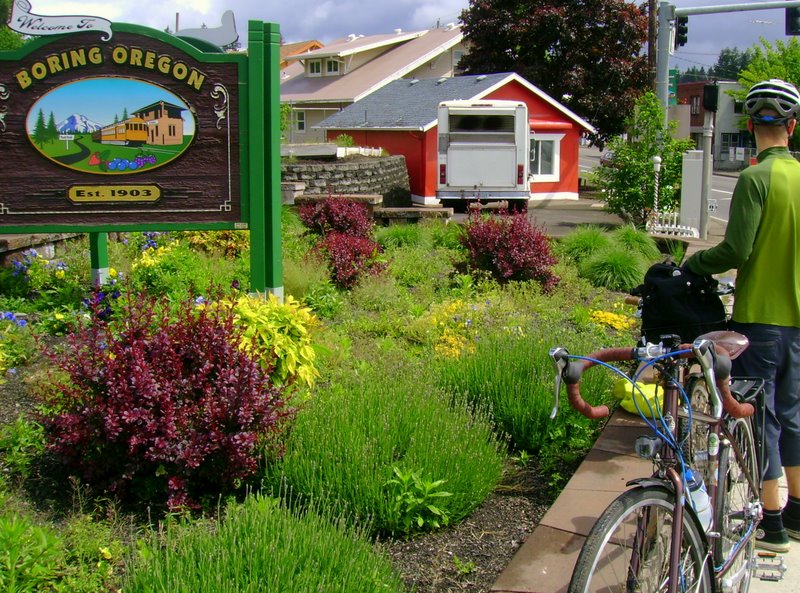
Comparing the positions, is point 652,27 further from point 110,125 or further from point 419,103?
point 110,125

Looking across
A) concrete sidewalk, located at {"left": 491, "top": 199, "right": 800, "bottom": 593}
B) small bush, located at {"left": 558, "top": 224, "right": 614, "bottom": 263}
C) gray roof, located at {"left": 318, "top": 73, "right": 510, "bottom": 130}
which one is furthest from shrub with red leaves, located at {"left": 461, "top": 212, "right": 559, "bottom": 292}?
gray roof, located at {"left": 318, "top": 73, "right": 510, "bottom": 130}

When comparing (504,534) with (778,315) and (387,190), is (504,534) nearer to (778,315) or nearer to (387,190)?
(778,315)

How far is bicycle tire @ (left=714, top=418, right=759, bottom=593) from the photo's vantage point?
3139 mm

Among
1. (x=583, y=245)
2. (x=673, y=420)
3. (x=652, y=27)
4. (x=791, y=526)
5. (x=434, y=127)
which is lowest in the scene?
(x=791, y=526)

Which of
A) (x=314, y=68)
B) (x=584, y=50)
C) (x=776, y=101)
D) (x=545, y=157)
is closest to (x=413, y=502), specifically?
(x=776, y=101)

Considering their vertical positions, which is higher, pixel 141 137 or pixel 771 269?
pixel 141 137

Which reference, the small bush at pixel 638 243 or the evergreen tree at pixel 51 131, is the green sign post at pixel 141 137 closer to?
the evergreen tree at pixel 51 131

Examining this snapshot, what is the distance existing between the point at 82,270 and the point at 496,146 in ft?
45.8

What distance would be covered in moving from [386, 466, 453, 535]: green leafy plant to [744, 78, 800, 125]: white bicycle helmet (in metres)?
2.05

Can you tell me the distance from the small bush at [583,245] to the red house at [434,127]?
13.1 m

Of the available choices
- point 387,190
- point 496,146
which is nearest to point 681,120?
point 496,146

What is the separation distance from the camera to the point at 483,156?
2080 cm

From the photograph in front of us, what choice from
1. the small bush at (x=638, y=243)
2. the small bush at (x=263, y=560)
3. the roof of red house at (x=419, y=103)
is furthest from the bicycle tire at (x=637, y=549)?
the roof of red house at (x=419, y=103)

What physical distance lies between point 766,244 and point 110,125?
5010 millimetres
